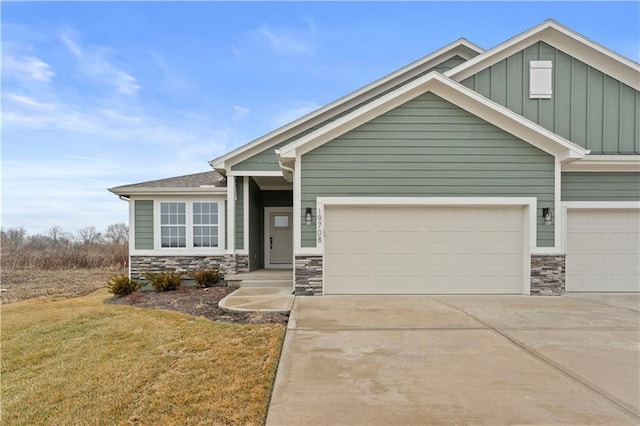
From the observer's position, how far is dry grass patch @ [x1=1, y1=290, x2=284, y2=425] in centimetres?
341

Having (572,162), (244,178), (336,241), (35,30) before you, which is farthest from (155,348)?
(35,30)

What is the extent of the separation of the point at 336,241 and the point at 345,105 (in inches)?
189

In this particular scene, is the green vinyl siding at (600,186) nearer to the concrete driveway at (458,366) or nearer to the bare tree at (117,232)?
the concrete driveway at (458,366)

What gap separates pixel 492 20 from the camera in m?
11.0

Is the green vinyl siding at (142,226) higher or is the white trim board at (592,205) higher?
the white trim board at (592,205)

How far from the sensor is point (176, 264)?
37.1ft

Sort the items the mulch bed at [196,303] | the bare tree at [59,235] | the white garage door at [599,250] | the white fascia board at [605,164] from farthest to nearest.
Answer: the bare tree at [59,235]
the white garage door at [599,250]
the white fascia board at [605,164]
the mulch bed at [196,303]

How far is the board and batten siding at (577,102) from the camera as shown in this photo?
9.56 m

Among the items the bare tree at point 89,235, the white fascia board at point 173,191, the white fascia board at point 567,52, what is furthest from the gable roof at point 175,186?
the bare tree at point 89,235

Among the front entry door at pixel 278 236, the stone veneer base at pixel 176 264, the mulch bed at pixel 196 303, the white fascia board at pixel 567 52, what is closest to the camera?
the mulch bed at pixel 196 303

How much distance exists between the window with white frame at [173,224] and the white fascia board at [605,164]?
10167 mm

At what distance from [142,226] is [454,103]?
9.19 m

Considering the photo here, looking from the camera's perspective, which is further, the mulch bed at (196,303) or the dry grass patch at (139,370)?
the mulch bed at (196,303)

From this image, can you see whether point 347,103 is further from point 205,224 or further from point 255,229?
point 205,224
